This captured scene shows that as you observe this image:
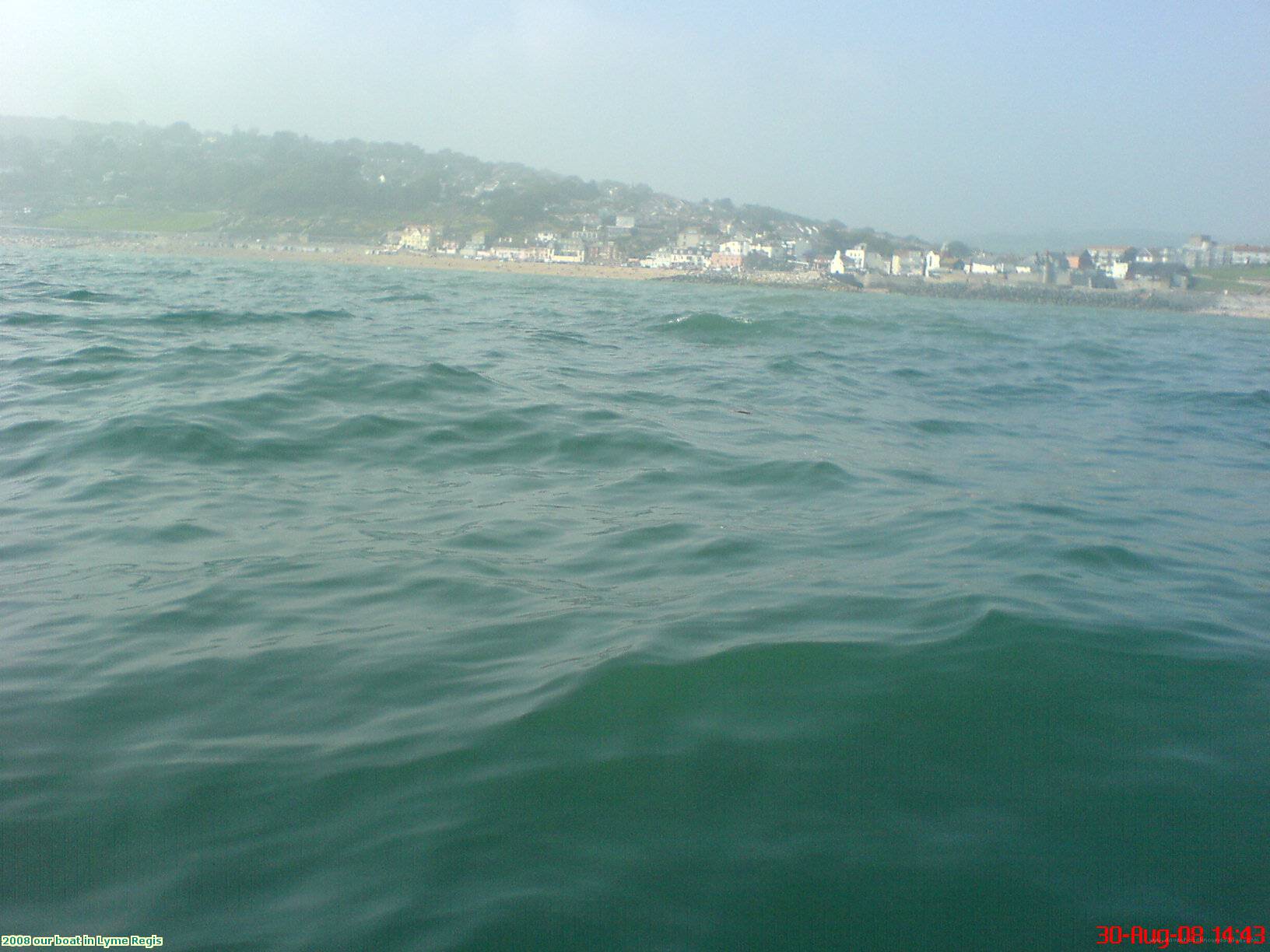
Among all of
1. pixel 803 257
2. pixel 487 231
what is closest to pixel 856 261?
pixel 803 257

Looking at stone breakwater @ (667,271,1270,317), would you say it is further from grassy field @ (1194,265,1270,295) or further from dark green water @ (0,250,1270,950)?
dark green water @ (0,250,1270,950)

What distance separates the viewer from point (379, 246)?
174ft

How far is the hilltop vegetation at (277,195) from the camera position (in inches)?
2052

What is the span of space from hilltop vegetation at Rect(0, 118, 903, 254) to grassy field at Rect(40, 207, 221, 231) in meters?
0.13

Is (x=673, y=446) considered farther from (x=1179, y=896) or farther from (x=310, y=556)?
(x=1179, y=896)

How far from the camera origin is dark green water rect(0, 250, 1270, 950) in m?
1.94

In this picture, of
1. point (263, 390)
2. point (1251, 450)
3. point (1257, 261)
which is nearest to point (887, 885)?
point (263, 390)

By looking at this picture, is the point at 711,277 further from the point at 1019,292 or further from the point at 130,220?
the point at 130,220

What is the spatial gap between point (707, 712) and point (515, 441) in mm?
3711
